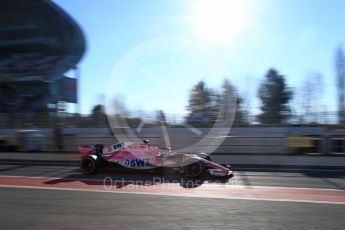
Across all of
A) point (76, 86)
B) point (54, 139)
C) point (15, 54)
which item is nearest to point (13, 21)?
point (15, 54)

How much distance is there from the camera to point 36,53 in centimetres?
6731

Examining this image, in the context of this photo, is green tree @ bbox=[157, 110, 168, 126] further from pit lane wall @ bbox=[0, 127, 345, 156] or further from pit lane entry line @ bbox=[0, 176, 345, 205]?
pit lane entry line @ bbox=[0, 176, 345, 205]

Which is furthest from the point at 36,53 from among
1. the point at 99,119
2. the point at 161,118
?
the point at 161,118

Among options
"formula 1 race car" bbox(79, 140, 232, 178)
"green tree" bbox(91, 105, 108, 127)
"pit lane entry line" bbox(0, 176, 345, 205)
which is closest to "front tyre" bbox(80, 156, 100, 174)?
"formula 1 race car" bbox(79, 140, 232, 178)

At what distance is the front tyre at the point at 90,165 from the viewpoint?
642 inches

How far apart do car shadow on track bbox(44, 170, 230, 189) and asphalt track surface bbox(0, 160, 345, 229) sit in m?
0.03

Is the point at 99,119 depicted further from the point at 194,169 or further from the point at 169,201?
the point at 169,201

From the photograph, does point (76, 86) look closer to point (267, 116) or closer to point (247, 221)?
point (267, 116)

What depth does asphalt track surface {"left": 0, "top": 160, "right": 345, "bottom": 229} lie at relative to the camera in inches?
333

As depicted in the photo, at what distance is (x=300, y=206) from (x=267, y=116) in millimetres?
16526

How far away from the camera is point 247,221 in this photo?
8539 mm

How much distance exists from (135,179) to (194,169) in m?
Answer: 1.77

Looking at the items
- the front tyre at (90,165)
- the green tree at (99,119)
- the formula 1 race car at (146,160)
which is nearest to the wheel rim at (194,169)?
the formula 1 race car at (146,160)

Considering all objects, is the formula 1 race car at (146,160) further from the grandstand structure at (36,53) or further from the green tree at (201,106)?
the grandstand structure at (36,53)
